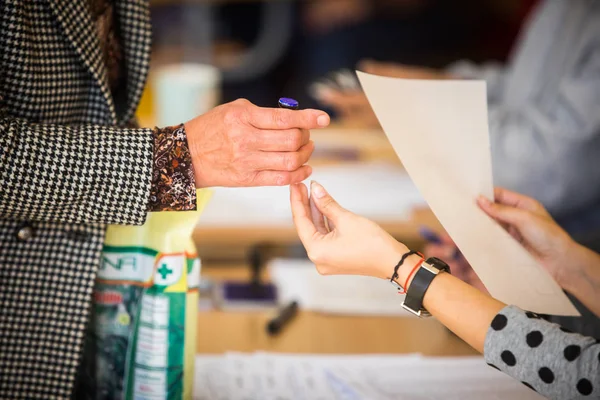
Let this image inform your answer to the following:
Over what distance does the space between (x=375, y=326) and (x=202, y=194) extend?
Answer: 1.60ft

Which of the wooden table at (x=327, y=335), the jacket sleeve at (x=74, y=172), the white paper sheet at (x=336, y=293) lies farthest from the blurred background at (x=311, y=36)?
the jacket sleeve at (x=74, y=172)

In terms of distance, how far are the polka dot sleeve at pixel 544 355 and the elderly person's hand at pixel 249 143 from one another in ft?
0.90

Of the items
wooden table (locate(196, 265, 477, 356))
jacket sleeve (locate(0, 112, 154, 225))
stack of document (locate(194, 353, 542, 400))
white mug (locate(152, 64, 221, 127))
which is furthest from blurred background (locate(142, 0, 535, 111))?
jacket sleeve (locate(0, 112, 154, 225))

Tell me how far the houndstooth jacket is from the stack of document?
22cm

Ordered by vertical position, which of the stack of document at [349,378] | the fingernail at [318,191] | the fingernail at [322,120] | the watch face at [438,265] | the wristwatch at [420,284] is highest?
the fingernail at [322,120]

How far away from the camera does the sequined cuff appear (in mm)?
728

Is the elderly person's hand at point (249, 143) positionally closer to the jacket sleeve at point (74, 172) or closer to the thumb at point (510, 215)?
the jacket sleeve at point (74, 172)

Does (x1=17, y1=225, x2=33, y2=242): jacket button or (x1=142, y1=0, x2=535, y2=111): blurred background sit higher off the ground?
(x1=142, y1=0, x2=535, y2=111): blurred background

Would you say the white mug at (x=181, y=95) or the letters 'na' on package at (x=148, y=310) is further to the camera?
the white mug at (x=181, y=95)

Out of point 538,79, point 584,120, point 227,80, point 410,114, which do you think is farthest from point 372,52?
point 410,114

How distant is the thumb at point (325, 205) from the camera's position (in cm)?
73

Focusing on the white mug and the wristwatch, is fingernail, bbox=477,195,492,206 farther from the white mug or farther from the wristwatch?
the white mug

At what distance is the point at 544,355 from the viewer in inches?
25.0

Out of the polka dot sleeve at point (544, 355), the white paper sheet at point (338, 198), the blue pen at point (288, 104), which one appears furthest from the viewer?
the white paper sheet at point (338, 198)
